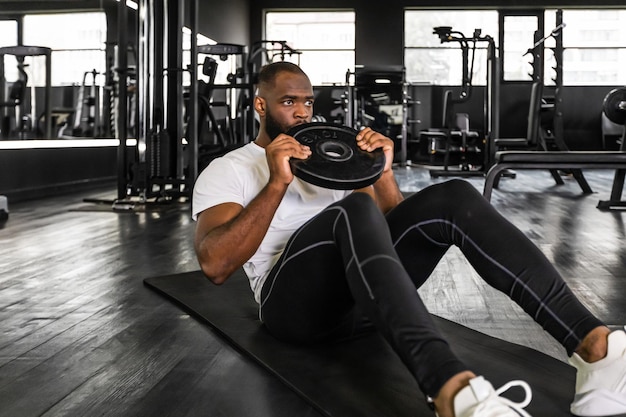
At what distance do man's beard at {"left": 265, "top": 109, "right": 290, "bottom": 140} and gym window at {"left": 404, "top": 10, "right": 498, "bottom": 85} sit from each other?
33.5ft

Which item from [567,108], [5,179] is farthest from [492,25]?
[5,179]

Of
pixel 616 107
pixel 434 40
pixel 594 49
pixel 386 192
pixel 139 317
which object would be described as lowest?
pixel 139 317

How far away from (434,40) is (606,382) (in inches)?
427

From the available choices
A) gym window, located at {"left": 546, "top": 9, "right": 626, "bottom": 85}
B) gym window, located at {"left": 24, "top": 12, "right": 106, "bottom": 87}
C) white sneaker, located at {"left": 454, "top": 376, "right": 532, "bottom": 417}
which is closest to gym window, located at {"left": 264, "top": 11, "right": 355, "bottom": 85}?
gym window, located at {"left": 546, "top": 9, "right": 626, "bottom": 85}

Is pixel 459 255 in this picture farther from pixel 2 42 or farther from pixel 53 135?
pixel 53 135

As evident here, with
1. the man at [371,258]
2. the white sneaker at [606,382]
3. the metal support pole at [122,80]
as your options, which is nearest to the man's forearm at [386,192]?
the man at [371,258]

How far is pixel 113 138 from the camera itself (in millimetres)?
7465

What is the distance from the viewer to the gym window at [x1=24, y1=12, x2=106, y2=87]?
18.8ft

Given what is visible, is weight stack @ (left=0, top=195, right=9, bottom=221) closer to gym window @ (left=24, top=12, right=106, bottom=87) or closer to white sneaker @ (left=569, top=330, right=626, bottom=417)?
gym window @ (left=24, top=12, right=106, bottom=87)

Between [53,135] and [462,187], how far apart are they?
546 centimetres

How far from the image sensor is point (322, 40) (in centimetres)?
1194

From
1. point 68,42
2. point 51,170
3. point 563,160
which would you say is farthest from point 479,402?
point 68,42

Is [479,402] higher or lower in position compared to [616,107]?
lower

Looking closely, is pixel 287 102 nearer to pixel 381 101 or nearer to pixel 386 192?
A: pixel 386 192
